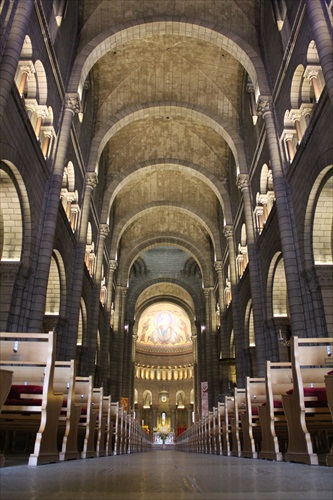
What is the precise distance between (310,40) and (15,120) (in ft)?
29.1

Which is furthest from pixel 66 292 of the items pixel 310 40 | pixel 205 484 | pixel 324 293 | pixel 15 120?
pixel 205 484

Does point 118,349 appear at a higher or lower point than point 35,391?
higher

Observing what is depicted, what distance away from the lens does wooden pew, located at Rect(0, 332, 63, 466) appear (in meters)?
6.06

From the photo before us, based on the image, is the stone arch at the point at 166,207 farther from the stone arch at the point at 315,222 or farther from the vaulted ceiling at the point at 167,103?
the stone arch at the point at 315,222

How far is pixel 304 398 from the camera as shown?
20.9 feet

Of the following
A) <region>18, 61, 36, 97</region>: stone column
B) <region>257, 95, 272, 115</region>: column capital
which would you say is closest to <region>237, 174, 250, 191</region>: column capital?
<region>257, 95, 272, 115</region>: column capital

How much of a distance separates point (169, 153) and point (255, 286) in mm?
13717

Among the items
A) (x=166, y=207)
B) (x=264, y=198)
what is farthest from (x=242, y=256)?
(x=166, y=207)

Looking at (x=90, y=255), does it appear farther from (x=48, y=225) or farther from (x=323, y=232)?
(x=323, y=232)

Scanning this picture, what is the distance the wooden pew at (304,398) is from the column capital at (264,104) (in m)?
12.0

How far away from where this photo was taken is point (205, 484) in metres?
3.19

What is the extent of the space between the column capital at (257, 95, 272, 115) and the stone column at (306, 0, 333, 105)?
489 centimetres

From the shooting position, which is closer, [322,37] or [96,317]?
[322,37]

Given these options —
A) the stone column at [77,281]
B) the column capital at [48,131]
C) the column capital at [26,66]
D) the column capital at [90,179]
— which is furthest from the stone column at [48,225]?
the column capital at [90,179]
